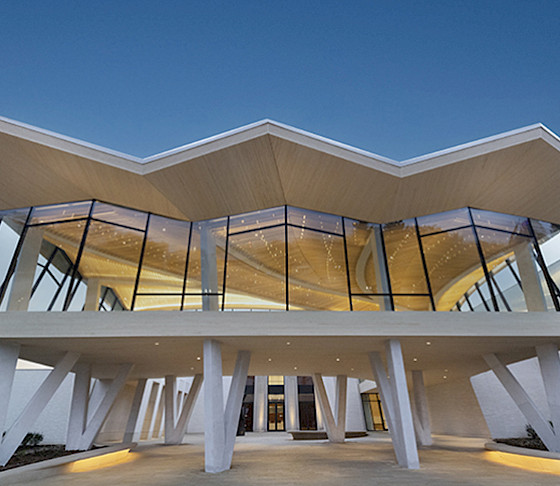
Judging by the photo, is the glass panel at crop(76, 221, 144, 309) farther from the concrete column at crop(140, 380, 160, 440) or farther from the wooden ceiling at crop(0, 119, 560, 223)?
the concrete column at crop(140, 380, 160, 440)

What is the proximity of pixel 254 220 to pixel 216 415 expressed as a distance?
671cm

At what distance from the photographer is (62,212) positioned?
535 inches

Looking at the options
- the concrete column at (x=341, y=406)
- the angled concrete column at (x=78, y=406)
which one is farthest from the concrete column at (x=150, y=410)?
the concrete column at (x=341, y=406)

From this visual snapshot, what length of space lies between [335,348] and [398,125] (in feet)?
117

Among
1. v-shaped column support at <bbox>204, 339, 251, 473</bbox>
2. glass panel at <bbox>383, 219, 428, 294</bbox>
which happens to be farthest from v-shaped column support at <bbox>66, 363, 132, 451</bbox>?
glass panel at <bbox>383, 219, 428, 294</bbox>

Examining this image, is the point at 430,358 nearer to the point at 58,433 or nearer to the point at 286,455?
the point at 286,455

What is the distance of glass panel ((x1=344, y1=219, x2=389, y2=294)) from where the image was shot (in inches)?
513

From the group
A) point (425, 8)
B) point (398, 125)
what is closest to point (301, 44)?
point (425, 8)

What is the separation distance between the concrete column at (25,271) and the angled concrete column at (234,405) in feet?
24.0

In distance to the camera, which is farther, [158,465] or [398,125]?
[398,125]

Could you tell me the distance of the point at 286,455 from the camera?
14.4 m

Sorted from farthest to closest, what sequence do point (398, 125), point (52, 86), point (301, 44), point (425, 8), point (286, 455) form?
point (398, 125)
point (52, 86)
point (301, 44)
point (425, 8)
point (286, 455)

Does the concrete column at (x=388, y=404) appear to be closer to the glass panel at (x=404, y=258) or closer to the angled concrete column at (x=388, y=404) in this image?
the angled concrete column at (x=388, y=404)

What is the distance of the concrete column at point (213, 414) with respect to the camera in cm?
1021
